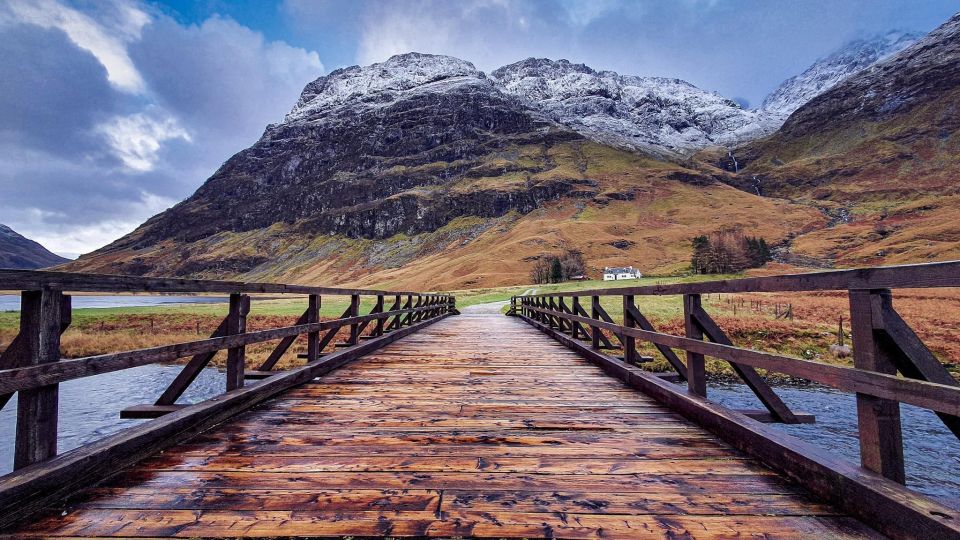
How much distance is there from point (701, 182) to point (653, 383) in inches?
6864

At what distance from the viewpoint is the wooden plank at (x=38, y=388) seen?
7.93ft

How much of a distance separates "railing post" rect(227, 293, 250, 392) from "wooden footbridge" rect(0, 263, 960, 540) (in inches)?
0.6

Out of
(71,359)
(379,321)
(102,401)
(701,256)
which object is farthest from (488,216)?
(71,359)

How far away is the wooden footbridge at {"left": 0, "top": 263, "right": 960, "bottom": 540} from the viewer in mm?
2135

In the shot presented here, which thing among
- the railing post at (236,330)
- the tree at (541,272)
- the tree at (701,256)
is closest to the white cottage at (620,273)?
the tree at (701,256)

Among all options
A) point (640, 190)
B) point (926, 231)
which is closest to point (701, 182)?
point (640, 190)

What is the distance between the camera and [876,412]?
7.39ft

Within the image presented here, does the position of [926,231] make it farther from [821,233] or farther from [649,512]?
[649,512]

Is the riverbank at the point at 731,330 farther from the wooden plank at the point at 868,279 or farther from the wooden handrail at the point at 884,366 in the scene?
the wooden handrail at the point at 884,366

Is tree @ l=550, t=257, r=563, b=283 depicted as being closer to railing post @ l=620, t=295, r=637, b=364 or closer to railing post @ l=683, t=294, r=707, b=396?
railing post @ l=620, t=295, r=637, b=364

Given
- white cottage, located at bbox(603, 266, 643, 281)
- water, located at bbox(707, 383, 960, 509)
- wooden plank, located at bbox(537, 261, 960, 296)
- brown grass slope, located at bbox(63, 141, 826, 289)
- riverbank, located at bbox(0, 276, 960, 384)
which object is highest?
brown grass slope, located at bbox(63, 141, 826, 289)

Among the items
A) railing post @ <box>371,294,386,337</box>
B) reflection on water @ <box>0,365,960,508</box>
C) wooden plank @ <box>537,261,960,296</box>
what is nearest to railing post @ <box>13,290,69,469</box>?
wooden plank @ <box>537,261,960,296</box>

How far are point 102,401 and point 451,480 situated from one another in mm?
12456

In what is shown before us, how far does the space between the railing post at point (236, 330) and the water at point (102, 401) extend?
20.0 ft
